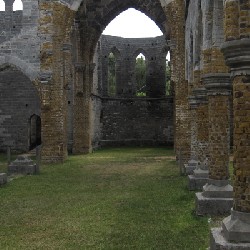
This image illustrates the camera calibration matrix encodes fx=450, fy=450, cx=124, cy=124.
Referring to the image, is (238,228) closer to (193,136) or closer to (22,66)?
(193,136)

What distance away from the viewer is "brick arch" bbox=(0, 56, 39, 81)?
18.6 m

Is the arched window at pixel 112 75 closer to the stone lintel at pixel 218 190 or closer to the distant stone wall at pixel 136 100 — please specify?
the distant stone wall at pixel 136 100

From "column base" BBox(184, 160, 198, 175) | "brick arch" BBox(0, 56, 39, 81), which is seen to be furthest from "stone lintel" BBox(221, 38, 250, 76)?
"brick arch" BBox(0, 56, 39, 81)

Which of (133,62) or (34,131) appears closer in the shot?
(34,131)

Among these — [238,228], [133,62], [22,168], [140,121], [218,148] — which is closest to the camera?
[238,228]

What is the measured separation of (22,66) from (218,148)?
41.2 feet

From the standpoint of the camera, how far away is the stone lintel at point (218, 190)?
796 cm

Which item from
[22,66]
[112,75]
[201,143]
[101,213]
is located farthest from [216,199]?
[112,75]

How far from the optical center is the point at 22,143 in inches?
967

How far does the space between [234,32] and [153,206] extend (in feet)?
17.1

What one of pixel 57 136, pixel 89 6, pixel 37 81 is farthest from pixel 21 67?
pixel 89 6

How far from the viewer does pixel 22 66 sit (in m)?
18.7

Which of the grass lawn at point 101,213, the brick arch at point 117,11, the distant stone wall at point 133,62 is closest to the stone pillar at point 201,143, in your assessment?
the grass lawn at point 101,213

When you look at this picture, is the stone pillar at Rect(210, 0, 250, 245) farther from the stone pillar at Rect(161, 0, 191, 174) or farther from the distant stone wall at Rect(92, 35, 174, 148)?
the distant stone wall at Rect(92, 35, 174, 148)
